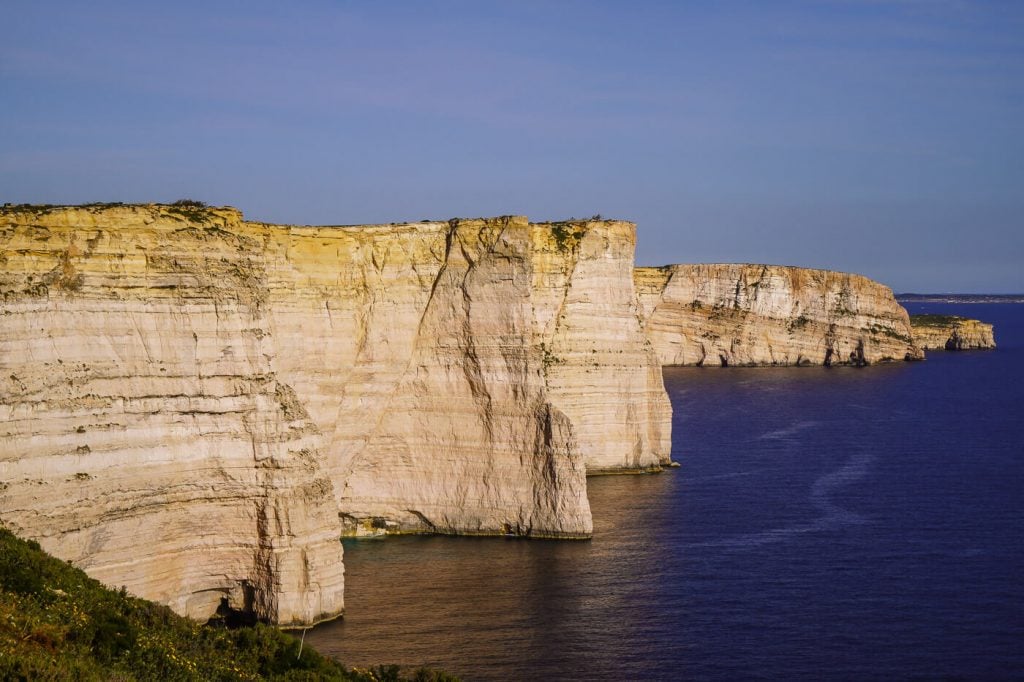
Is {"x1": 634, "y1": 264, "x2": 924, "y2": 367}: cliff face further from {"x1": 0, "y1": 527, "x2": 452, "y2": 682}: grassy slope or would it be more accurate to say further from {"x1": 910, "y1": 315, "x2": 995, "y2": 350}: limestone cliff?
{"x1": 0, "y1": 527, "x2": 452, "y2": 682}: grassy slope

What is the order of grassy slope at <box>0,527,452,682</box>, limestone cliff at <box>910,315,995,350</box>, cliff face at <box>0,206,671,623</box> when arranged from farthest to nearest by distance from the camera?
limestone cliff at <box>910,315,995,350</box>
cliff face at <box>0,206,671,623</box>
grassy slope at <box>0,527,452,682</box>

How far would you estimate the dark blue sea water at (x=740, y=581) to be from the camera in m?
27.8

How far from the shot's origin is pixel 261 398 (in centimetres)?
2870

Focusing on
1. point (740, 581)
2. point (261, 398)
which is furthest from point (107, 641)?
point (740, 581)

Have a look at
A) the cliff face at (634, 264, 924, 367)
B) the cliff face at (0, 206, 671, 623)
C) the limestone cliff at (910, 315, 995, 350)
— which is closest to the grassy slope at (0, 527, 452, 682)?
the cliff face at (0, 206, 671, 623)

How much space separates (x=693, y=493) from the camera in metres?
47.6

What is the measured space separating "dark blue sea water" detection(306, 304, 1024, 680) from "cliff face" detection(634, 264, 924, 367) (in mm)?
50401

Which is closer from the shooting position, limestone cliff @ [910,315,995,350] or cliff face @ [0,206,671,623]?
cliff face @ [0,206,671,623]

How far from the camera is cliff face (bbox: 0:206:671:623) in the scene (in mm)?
25172

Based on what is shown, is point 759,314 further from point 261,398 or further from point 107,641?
point 107,641

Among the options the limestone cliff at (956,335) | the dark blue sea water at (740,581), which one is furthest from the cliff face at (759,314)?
the dark blue sea water at (740,581)

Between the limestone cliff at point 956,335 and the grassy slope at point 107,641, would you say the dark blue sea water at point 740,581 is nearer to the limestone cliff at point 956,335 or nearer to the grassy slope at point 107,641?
the grassy slope at point 107,641

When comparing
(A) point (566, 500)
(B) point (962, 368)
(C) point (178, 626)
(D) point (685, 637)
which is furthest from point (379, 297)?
(B) point (962, 368)

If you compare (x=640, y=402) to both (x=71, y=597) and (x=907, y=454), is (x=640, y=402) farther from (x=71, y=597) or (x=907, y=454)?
(x=71, y=597)
